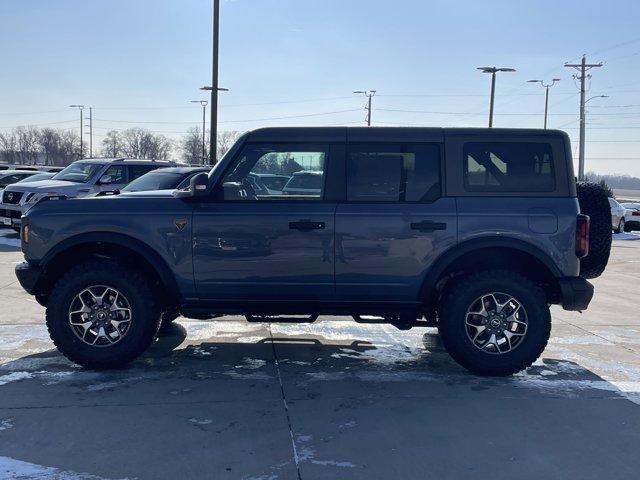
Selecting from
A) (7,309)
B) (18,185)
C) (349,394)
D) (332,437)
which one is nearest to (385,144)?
(349,394)

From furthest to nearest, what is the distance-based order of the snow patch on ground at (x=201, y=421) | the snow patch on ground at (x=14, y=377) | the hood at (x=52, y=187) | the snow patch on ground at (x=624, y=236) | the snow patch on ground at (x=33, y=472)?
the snow patch on ground at (x=624, y=236), the hood at (x=52, y=187), the snow patch on ground at (x=14, y=377), the snow patch on ground at (x=201, y=421), the snow patch on ground at (x=33, y=472)

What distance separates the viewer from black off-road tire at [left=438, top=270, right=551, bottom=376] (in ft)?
17.0

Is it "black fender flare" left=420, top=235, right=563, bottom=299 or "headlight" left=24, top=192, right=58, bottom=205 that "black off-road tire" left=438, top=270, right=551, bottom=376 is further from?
"headlight" left=24, top=192, right=58, bottom=205

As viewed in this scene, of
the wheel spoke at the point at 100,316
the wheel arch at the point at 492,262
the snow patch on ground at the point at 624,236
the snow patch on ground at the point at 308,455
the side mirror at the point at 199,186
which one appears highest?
the side mirror at the point at 199,186

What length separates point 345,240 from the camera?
515 cm

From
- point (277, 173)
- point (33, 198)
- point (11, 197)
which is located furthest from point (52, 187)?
point (277, 173)

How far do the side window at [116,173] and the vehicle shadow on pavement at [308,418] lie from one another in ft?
31.6

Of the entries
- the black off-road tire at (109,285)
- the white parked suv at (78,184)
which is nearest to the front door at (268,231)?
the black off-road tire at (109,285)

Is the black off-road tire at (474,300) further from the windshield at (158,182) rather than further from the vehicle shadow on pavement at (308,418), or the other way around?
the windshield at (158,182)

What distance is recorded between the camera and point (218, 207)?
5227mm

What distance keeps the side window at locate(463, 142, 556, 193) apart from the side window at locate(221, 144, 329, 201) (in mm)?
1240

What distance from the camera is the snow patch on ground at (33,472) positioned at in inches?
134

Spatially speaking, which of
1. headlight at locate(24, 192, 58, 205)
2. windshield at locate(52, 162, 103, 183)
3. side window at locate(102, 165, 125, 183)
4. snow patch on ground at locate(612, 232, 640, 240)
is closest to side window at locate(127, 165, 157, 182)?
side window at locate(102, 165, 125, 183)

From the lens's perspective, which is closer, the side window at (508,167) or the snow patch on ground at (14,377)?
the snow patch on ground at (14,377)
